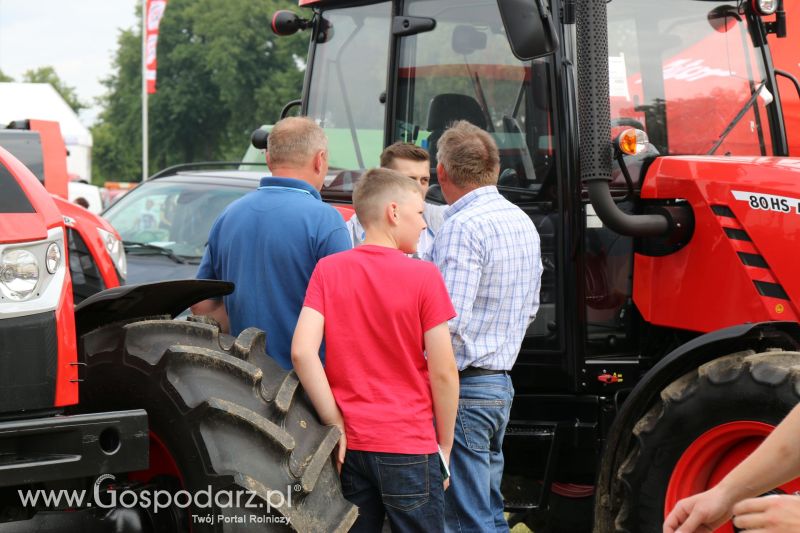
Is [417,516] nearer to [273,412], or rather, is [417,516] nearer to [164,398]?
[273,412]

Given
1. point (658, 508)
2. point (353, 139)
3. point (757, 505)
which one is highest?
point (353, 139)

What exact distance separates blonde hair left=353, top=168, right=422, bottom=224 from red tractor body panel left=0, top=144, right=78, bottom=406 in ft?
3.06

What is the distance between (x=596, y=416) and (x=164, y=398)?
2.17 meters

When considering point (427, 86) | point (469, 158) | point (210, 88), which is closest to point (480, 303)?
point (469, 158)

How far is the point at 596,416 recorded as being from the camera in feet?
15.4

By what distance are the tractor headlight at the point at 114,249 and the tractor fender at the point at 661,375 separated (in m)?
3.89

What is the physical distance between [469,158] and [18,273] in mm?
1791

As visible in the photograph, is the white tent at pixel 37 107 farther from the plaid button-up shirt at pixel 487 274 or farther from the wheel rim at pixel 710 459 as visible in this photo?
the wheel rim at pixel 710 459

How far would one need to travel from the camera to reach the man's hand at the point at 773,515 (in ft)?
5.41

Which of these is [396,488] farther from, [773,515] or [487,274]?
[773,515]

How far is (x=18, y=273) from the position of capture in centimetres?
292

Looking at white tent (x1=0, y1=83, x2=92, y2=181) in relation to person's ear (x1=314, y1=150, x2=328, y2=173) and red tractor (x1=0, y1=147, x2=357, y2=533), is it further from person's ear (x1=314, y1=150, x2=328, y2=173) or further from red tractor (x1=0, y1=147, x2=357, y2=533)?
red tractor (x1=0, y1=147, x2=357, y2=533)

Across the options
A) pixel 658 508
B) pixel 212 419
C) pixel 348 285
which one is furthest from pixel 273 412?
pixel 658 508

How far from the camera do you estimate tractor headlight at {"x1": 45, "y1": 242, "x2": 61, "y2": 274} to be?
9.80 ft
